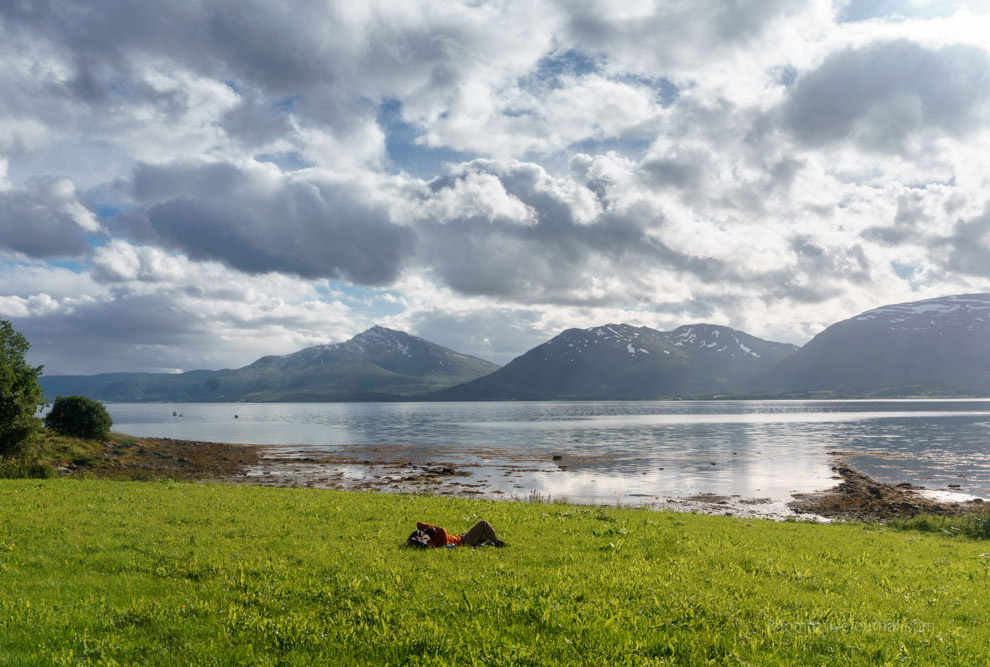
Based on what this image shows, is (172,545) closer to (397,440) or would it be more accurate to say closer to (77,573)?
(77,573)

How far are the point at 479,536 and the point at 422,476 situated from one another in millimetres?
46128

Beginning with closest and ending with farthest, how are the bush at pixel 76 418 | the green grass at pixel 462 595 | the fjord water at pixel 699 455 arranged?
1. the green grass at pixel 462 595
2. the fjord water at pixel 699 455
3. the bush at pixel 76 418

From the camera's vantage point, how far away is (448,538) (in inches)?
717

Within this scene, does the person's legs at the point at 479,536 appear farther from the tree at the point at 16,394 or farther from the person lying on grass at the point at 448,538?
the tree at the point at 16,394

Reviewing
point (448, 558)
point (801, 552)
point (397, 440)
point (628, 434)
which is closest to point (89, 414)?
point (397, 440)

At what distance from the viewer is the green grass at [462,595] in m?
10.2

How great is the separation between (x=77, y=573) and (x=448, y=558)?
958 cm

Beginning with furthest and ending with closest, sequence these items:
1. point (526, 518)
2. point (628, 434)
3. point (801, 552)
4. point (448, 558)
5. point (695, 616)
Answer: point (628, 434) < point (526, 518) < point (801, 552) < point (448, 558) < point (695, 616)

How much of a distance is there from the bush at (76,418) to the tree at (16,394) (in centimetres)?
2428

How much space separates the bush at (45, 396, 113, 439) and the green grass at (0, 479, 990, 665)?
59603 mm

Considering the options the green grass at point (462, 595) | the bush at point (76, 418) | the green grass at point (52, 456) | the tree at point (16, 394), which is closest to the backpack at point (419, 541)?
the green grass at point (462, 595)

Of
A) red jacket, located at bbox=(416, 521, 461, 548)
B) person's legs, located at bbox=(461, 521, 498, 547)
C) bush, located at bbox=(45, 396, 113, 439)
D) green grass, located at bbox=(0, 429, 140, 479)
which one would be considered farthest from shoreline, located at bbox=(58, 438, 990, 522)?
red jacket, located at bbox=(416, 521, 461, 548)

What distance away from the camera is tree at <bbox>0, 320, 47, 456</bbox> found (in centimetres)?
4650

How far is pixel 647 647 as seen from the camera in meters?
10.2
